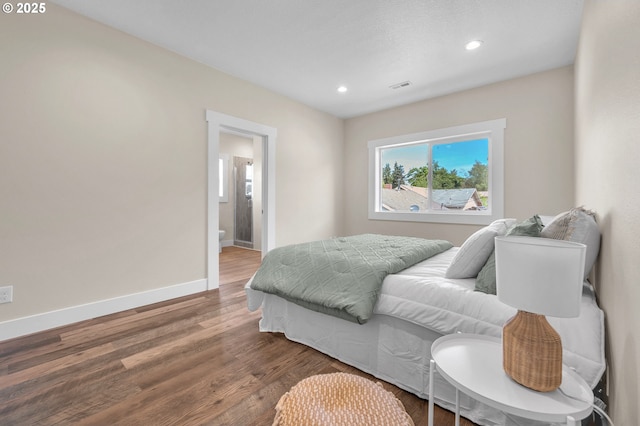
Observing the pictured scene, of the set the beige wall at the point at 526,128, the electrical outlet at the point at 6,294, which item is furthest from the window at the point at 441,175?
the electrical outlet at the point at 6,294

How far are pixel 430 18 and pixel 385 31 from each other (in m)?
0.38

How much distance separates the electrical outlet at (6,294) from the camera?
208 centimetres

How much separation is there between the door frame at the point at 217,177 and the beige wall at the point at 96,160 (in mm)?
77

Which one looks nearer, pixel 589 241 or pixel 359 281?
pixel 589 241

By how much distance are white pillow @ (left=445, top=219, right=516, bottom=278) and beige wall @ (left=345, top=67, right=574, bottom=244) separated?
90.0 inches

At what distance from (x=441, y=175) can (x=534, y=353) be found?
366 cm

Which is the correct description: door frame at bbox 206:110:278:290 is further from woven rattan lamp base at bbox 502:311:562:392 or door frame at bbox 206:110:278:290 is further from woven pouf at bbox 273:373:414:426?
woven rattan lamp base at bbox 502:311:562:392

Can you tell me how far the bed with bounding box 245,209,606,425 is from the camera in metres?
1.11

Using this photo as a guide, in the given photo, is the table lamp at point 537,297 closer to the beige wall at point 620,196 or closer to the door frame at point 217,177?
the beige wall at point 620,196

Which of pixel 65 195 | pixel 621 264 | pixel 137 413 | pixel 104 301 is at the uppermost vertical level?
pixel 65 195

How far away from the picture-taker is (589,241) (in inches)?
49.9

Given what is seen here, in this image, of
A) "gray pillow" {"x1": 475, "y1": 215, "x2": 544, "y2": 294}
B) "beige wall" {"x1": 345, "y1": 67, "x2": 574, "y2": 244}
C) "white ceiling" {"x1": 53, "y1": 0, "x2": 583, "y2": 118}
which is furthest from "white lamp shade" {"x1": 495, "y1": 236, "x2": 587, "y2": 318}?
"beige wall" {"x1": 345, "y1": 67, "x2": 574, "y2": 244}

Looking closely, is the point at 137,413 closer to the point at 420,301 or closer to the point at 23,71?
the point at 420,301

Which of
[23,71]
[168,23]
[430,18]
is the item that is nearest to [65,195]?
[23,71]
